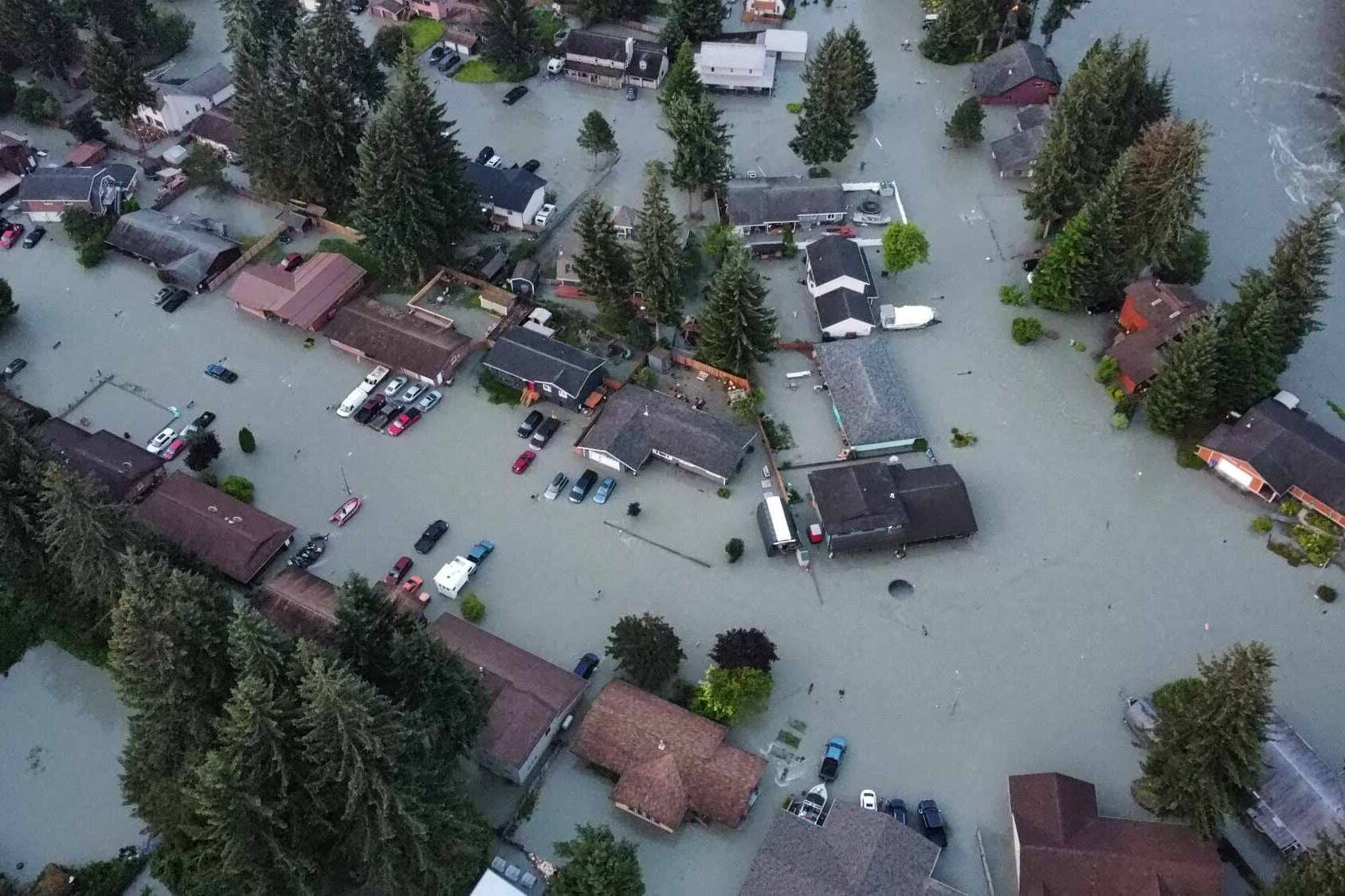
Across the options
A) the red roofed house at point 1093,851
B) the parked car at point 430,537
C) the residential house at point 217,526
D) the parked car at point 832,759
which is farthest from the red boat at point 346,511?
the red roofed house at point 1093,851

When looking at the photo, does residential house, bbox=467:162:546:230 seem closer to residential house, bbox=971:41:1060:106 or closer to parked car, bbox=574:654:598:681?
parked car, bbox=574:654:598:681

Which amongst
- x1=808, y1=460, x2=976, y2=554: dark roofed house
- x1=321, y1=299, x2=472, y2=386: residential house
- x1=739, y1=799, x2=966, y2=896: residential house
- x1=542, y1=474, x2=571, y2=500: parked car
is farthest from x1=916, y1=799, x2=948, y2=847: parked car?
x1=321, y1=299, x2=472, y2=386: residential house

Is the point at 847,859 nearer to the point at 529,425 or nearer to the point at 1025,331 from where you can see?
the point at 529,425

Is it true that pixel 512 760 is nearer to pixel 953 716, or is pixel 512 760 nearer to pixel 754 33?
pixel 953 716

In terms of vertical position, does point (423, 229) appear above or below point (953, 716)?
above

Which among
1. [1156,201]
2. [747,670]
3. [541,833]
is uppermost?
[1156,201]

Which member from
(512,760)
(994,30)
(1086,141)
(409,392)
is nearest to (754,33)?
(994,30)

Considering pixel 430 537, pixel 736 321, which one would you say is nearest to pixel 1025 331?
pixel 736 321
